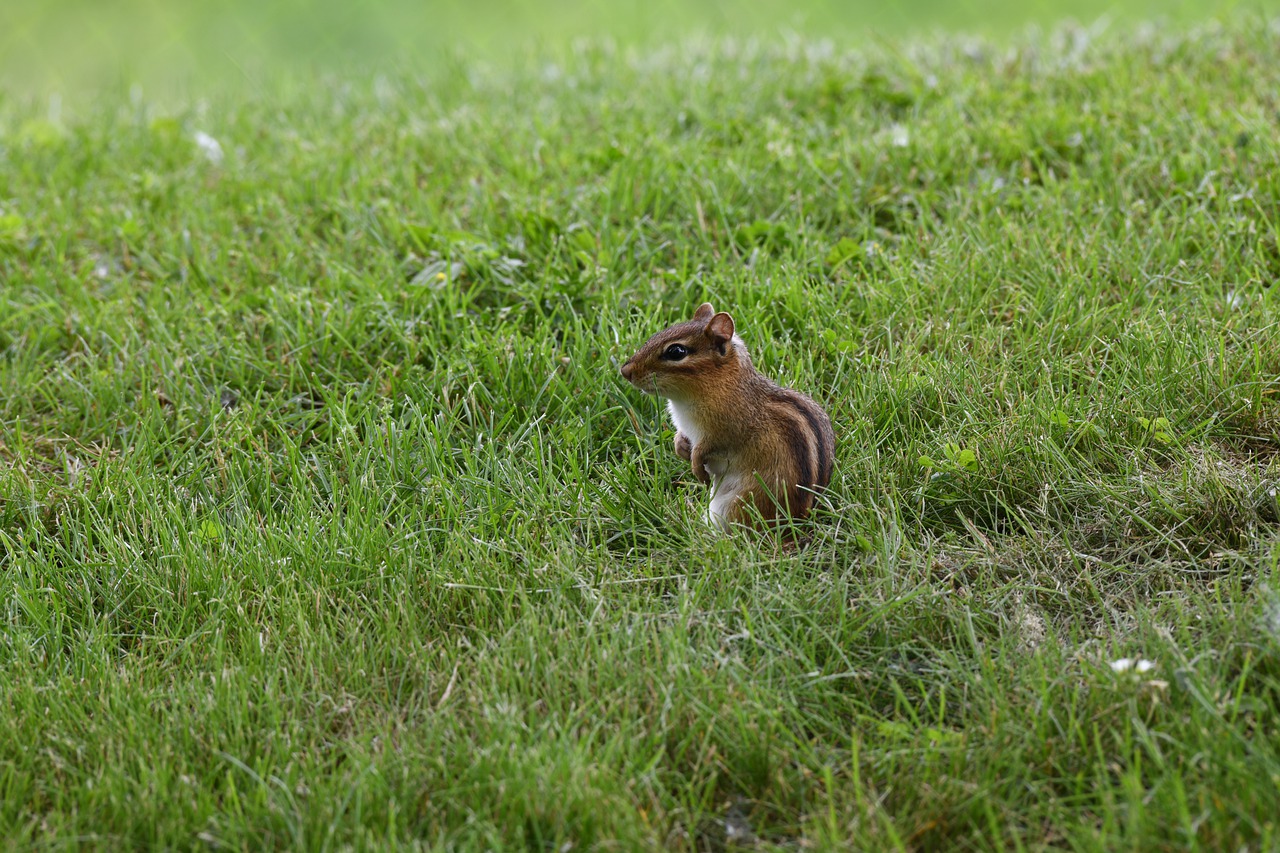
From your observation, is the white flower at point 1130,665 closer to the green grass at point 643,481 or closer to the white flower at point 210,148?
the green grass at point 643,481

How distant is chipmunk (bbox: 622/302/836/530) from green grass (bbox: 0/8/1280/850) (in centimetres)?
14

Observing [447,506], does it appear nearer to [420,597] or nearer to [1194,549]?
[420,597]

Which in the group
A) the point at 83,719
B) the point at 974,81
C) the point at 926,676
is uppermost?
the point at 974,81

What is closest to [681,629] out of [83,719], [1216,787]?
[1216,787]

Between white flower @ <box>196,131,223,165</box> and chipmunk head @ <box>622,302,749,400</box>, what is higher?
white flower @ <box>196,131,223,165</box>

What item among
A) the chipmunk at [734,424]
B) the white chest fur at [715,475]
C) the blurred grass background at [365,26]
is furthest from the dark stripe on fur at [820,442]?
the blurred grass background at [365,26]

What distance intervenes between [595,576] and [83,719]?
1.29 metres

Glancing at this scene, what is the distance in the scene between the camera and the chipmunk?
3.49 m

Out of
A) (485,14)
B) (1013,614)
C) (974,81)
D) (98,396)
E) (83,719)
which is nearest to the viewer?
(83,719)

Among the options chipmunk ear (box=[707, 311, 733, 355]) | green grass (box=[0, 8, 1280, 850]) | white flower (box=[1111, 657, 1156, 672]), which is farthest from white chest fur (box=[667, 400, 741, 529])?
white flower (box=[1111, 657, 1156, 672])

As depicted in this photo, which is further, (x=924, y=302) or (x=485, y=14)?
(x=485, y=14)

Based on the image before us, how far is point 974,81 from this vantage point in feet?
20.4

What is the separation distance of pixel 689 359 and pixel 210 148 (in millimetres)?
3713

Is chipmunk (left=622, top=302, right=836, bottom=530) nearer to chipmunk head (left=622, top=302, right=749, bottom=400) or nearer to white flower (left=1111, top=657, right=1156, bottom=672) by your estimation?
chipmunk head (left=622, top=302, right=749, bottom=400)
